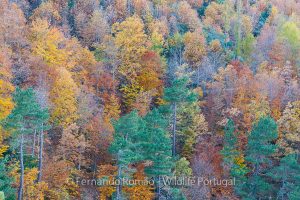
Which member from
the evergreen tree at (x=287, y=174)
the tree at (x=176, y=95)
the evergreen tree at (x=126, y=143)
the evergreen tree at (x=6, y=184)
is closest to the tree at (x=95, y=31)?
the tree at (x=176, y=95)

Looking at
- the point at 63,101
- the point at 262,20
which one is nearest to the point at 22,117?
the point at 63,101

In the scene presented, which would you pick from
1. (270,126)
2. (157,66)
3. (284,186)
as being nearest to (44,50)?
(157,66)

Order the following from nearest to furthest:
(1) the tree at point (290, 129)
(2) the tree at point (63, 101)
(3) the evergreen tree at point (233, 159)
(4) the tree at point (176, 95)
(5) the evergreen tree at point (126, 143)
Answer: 1. (5) the evergreen tree at point (126, 143)
2. (3) the evergreen tree at point (233, 159)
3. (2) the tree at point (63, 101)
4. (1) the tree at point (290, 129)
5. (4) the tree at point (176, 95)

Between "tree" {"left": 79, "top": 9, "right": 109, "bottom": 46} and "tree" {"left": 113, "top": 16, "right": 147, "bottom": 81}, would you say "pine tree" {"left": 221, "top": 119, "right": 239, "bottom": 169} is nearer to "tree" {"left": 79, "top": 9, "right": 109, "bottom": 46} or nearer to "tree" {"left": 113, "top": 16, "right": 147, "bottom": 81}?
"tree" {"left": 113, "top": 16, "right": 147, "bottom": 81}

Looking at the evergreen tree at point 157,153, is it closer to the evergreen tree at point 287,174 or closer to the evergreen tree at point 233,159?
the evergreen tree at point 233,159

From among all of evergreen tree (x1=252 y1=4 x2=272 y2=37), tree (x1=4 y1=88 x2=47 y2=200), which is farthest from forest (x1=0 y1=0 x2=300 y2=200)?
evergreen tree (x1=252 y1=4 x2=272 y2=37)
